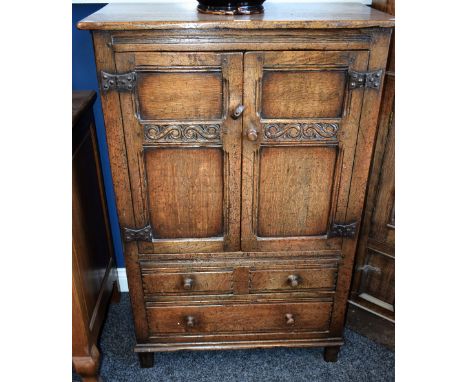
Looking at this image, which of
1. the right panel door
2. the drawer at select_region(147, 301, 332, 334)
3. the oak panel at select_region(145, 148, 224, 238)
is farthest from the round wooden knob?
the drawer at select_region(147, 301, 332, 334)

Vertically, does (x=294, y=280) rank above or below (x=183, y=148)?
below

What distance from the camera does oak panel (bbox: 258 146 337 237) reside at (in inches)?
48.5

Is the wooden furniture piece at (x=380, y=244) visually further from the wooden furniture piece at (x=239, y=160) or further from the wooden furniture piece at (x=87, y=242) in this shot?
the wooden furniture piece at (x=87, y=242)

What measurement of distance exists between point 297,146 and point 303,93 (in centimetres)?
15

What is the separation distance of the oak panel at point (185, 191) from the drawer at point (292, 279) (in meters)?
0.23

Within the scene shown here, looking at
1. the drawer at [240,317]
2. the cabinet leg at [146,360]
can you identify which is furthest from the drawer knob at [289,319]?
the cabinet leg at [146,360]

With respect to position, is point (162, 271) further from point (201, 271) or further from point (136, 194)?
point (136, 194)

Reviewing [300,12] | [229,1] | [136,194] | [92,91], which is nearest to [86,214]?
[136,194]

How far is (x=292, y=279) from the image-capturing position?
1.42 m

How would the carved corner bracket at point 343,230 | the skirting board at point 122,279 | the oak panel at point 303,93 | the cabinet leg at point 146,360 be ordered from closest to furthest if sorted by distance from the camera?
the oak panel at point 303,93
the carved corner bracket at point 343,230
the cabinet leg at point 146,360
the skirting board at point 122,279

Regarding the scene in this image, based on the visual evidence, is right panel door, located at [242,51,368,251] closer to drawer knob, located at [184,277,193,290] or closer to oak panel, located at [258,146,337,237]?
oak panel, located at [258,146,337,237]

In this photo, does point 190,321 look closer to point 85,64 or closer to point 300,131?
point 300,131

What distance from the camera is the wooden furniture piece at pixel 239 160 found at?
1.08 metres

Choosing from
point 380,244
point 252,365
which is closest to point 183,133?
point 380,244
